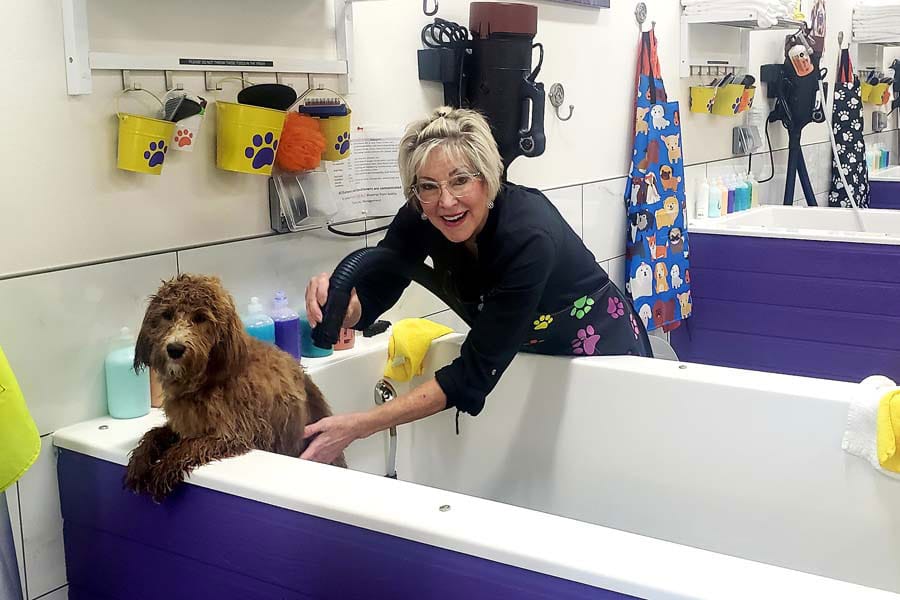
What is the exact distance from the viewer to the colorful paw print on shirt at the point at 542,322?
1997 millimetres

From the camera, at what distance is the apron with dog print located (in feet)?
10.1

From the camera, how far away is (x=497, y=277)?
1.79 meters

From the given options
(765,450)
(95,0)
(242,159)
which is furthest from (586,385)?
(95,0)

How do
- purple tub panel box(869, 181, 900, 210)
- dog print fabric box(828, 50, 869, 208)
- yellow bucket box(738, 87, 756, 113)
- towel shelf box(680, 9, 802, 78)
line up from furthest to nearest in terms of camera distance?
1. purple tub panel box(869, 181, 900, 210)
2. dog print fabric box(828, 50, 869, 208)
3. yellow bucket box(738, 87, 756, 113)
4. towel shelf box(680, 9, 802, 78)

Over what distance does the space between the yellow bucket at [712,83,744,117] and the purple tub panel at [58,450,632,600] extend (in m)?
2.81

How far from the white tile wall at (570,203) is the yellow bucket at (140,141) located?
138cm

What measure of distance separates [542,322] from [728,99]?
2.01m

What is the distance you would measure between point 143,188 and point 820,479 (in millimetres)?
1384

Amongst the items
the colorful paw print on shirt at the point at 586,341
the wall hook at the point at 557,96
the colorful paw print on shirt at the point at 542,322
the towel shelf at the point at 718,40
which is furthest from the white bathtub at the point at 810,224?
the colorful paw print on shirt at the point at 542,322

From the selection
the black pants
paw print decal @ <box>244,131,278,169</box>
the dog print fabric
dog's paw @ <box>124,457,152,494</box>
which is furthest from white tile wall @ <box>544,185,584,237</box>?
the dog print fabric

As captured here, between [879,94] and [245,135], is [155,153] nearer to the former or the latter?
[245,135]

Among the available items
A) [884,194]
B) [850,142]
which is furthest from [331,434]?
[884,194]

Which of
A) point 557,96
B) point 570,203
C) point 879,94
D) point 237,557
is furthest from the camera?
point 879,94

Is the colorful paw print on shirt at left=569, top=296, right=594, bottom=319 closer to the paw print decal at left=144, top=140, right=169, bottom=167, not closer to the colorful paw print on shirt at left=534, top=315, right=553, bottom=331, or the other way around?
the colorful paw print on shirt at left=534, top=315, right=553, bottom=331
